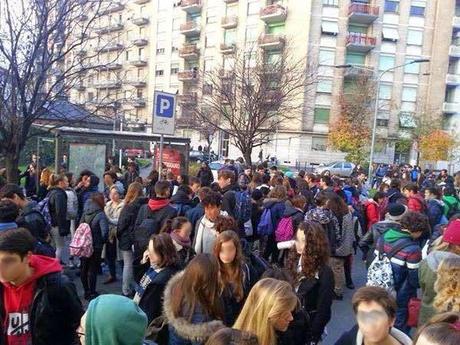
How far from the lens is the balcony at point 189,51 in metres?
51.0

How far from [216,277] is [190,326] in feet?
1.32

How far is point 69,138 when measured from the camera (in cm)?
1092

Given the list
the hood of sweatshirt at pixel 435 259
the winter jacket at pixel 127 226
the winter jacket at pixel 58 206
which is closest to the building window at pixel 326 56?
the winter jacket at pixel 58 206

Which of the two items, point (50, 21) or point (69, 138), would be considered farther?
point (69, 138)

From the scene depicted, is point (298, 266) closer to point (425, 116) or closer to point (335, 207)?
point (335, 207)

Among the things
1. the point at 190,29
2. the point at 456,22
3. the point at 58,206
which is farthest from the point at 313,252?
the point at 190,29

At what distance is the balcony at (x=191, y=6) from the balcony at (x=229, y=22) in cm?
520

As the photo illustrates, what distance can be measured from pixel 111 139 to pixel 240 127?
6.92 m

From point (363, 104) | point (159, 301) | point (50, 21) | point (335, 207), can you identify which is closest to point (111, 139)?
point (50, 21)

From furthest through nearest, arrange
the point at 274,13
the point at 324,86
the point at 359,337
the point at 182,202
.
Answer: the point at 274,13
the point at 324,86
the point at 182,202
the point at 359,337

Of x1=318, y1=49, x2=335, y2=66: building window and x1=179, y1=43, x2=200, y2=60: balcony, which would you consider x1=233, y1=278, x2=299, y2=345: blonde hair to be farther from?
x1=179, y1=43, x2=200, y2=60: balcony

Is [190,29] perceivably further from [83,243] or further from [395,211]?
[395,211]

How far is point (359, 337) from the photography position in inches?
98.3

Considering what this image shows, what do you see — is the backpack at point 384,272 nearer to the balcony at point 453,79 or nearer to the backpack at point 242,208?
the backpack at point 242,208
